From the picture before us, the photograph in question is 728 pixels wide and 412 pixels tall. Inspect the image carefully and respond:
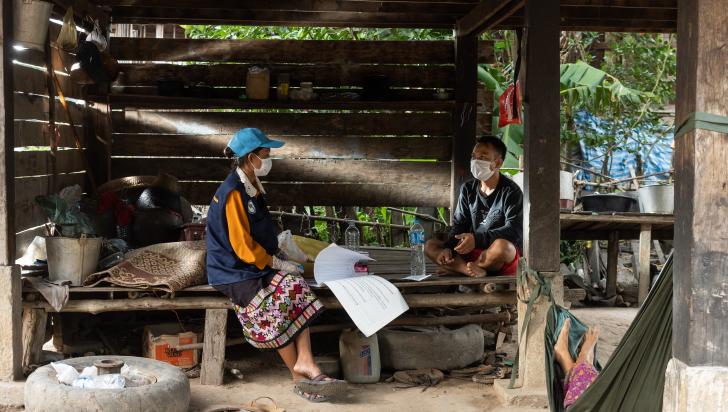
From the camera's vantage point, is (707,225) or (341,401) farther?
(341,401)

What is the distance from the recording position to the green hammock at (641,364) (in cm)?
420

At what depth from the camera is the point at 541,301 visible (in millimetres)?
6082

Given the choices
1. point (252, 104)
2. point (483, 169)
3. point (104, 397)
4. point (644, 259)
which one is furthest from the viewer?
point (644, 259)

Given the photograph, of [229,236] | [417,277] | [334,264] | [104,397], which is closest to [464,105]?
[417,277]

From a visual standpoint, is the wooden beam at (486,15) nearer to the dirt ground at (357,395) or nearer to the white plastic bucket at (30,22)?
the dirt ground at (357,395)

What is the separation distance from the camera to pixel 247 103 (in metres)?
8.57

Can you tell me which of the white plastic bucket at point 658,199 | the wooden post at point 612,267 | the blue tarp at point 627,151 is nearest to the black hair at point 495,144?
the wooden post at point 612,267

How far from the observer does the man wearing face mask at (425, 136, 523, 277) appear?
6727 millimetres

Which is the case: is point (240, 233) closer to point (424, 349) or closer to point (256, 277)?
point (256, 277)

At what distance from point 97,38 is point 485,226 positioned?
11.9ft

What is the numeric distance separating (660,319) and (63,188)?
5162mm

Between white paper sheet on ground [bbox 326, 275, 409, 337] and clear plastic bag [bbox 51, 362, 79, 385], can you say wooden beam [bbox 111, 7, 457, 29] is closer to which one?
white paper sheet on ground [bbox 326, 275, 409, 337]

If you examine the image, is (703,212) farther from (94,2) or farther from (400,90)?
(94,2)

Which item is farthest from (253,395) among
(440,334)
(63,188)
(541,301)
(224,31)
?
(224,31)
